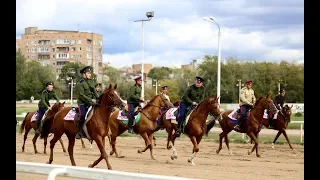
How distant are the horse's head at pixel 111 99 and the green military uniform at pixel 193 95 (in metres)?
3.58

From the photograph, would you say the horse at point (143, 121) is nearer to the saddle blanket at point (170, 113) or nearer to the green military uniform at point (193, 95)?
the saddle blanket at point (170, 113)

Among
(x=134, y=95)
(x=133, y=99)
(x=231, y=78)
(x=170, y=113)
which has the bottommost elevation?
(x=170, y=113)

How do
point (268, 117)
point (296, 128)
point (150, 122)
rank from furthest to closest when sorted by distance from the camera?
point (296, 128) < point (268, 117) < point (150, 122)

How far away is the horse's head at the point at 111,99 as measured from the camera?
12.9 metres

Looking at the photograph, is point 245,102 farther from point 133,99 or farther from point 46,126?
point 46,126

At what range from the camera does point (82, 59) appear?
13638cm

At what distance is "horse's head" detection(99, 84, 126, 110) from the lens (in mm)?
12875

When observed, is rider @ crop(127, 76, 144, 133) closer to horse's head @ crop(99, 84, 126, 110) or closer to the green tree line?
horse's head @ crop(99, 84, 126, 110)

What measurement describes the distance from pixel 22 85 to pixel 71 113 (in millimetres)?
64842

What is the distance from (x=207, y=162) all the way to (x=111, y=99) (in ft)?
15.6

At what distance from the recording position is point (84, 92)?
13.3 meters

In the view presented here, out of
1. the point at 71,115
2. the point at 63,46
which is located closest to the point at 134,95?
the point at 71,115
